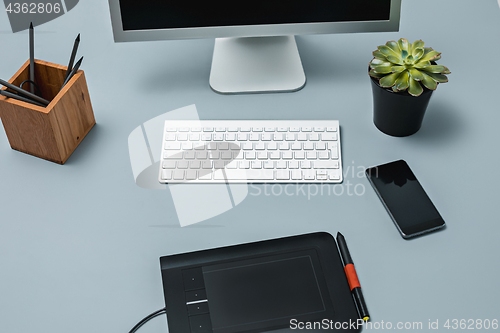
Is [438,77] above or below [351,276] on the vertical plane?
above

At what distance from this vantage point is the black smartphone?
828mm

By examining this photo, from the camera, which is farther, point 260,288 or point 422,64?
point 422,64

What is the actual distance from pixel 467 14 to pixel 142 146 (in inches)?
34.9

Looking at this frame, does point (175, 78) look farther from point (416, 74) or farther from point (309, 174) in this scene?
point (416, 74)

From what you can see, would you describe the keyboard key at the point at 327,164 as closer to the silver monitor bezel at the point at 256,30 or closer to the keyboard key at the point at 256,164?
the keyboard key at the point at 256,164

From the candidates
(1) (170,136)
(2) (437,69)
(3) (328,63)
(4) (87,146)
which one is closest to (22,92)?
(4) (87,146)

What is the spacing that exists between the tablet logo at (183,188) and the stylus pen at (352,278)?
0.65 feet

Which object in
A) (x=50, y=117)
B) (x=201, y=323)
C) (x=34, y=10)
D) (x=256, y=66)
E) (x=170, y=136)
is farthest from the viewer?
(x=34, y=10)

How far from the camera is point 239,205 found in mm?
879

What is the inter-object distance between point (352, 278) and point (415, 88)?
1.20ft

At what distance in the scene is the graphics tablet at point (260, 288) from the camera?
2.37ft

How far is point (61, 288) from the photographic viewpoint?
774mm

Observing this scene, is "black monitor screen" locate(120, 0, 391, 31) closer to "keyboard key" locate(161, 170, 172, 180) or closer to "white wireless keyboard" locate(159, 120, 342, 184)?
"white wireless keyboard" locate(159, 120, 342, 184)

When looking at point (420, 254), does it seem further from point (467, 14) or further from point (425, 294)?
point (467, 14)
